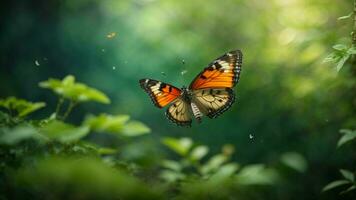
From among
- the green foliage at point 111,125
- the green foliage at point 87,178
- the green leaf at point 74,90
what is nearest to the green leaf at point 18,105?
the green leaf at point 74,90

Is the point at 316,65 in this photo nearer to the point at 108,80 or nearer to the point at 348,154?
the point at 348,154

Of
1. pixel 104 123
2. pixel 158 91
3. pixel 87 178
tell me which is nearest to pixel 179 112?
pixel 158 91

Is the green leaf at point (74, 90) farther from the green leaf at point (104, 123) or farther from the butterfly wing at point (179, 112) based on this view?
the butterfly wing at point (179, 112)

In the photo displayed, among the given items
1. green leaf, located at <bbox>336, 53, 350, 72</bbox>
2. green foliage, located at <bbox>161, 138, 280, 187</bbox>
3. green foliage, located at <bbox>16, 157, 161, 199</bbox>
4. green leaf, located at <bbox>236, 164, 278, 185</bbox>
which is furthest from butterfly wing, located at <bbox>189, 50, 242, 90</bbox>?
green foliage, located at <bbox>16, 157, 161, 199</bbox>

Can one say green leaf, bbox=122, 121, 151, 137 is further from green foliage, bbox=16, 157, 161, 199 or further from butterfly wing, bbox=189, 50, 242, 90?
butterfly wing, bbox=189, 50, 242, 90

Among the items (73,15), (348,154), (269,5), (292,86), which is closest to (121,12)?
(73,15)

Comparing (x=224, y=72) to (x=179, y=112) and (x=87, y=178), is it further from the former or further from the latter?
(x=87, y=178)
